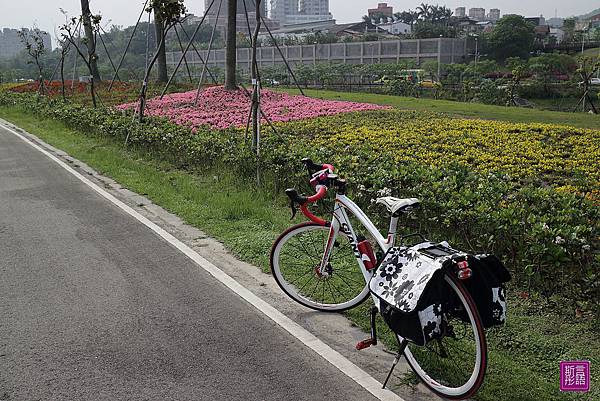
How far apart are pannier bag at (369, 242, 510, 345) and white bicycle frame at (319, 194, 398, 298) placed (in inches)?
16.1

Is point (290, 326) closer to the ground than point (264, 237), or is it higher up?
closer to the ground

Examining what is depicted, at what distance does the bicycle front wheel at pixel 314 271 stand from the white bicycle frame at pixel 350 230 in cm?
5

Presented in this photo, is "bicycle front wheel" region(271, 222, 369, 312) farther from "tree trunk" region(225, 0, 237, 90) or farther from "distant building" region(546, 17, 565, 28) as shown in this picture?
"distant building" region(546, 17, 565, 28)

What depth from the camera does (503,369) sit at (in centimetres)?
387

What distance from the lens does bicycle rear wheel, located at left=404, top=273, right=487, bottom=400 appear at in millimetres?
3385

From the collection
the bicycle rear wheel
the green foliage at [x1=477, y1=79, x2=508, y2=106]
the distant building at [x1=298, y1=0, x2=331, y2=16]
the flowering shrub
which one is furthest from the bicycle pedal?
the distant building at [x1=298, y1=0, x2=331, y2=16]

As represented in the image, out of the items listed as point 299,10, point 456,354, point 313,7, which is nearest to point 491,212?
point 456,354

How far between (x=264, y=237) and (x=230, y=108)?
1323 cm

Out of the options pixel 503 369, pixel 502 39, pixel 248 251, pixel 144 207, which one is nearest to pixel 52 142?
pixel 144 207

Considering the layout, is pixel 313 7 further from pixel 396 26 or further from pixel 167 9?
pixel 167 9

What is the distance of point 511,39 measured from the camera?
160 feet

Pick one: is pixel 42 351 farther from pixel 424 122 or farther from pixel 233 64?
pixel 233 64

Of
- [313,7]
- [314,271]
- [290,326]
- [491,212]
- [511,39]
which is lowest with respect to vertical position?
[290,326]

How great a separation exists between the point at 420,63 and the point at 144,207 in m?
41.1
